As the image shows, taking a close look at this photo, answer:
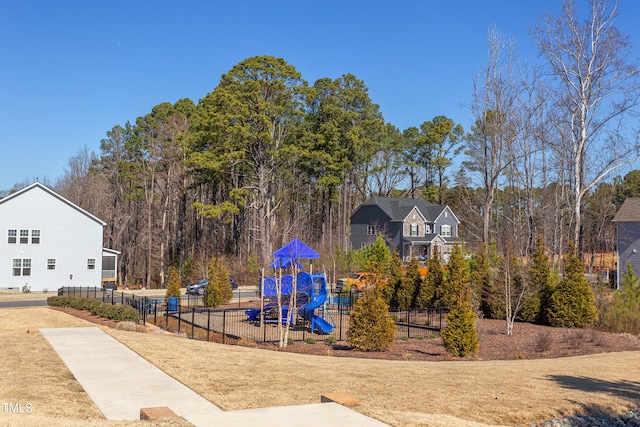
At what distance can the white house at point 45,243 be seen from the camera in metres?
42.7

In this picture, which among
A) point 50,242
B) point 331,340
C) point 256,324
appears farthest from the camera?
point 50,242

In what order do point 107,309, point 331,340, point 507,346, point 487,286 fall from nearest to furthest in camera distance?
point 507,346
point 331,340
point 107,309
point 487,286

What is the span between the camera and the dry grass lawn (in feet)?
29.3

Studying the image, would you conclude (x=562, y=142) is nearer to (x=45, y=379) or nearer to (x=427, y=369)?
(x=427, y=369)

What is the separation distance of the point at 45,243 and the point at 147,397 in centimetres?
3869

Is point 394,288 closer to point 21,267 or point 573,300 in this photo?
point 573,300

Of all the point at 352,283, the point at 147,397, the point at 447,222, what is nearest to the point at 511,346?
the point at 147,397

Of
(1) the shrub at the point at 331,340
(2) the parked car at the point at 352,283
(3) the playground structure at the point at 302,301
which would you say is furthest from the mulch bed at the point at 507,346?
(2) the parked car at the point at 352,283

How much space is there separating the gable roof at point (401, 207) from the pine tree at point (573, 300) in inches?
1538

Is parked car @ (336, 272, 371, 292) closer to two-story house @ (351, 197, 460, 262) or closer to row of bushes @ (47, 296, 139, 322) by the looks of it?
row of bushes @ (47, 296, 139, 322)

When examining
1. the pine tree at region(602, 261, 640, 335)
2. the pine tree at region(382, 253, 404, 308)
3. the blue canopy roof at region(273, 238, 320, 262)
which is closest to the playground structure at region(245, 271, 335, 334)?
the blue canopy roof at region(273, 238, 320, 262)

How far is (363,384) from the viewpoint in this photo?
10945 millimetres

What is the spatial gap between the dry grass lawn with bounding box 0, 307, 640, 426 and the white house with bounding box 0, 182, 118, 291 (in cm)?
3002

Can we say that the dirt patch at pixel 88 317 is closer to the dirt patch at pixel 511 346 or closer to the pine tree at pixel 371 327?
the dirt patch at pixel 511 346
